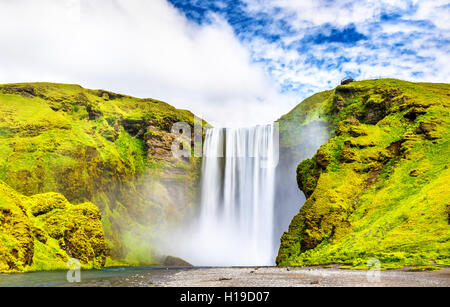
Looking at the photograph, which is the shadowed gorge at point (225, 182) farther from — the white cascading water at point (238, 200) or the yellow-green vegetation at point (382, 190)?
the white cascading water at point (238, 200)

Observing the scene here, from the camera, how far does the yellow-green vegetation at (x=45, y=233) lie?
103ft

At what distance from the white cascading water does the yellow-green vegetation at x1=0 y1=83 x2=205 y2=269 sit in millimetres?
9490

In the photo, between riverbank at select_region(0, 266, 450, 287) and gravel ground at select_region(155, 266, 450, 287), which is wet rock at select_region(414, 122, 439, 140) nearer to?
riverbank at select_region(0, 266, 450, 287)

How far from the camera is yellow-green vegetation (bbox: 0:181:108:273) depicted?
31344mm

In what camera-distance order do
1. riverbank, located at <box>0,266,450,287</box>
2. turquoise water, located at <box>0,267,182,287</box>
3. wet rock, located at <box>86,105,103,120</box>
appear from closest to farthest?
riverbank, located at <box>0,266,450,287</box> < turquoise water, located at <box>0,267,182,287</box> < wet rock, located at <box>86,105,103,120</box>

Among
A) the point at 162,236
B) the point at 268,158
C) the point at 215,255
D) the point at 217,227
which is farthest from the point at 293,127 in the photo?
the point at 162,236

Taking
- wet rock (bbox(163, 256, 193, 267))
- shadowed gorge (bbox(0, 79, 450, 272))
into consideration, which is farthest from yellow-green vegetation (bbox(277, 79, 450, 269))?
wet rock (bbox(163, 256, 193, 267))

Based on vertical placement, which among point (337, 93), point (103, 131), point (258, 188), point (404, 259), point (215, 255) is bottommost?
point (215, 255)

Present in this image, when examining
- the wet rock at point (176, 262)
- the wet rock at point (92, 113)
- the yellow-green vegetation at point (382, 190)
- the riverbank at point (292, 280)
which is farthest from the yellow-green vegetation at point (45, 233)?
the wet rock at point (92, 113)

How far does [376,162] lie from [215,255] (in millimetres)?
48722

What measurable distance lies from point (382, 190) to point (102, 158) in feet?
209

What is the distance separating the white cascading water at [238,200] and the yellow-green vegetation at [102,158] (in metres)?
9.49

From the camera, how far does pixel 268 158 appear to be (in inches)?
3310

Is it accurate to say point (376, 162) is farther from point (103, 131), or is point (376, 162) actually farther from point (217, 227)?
point (103, 131)
